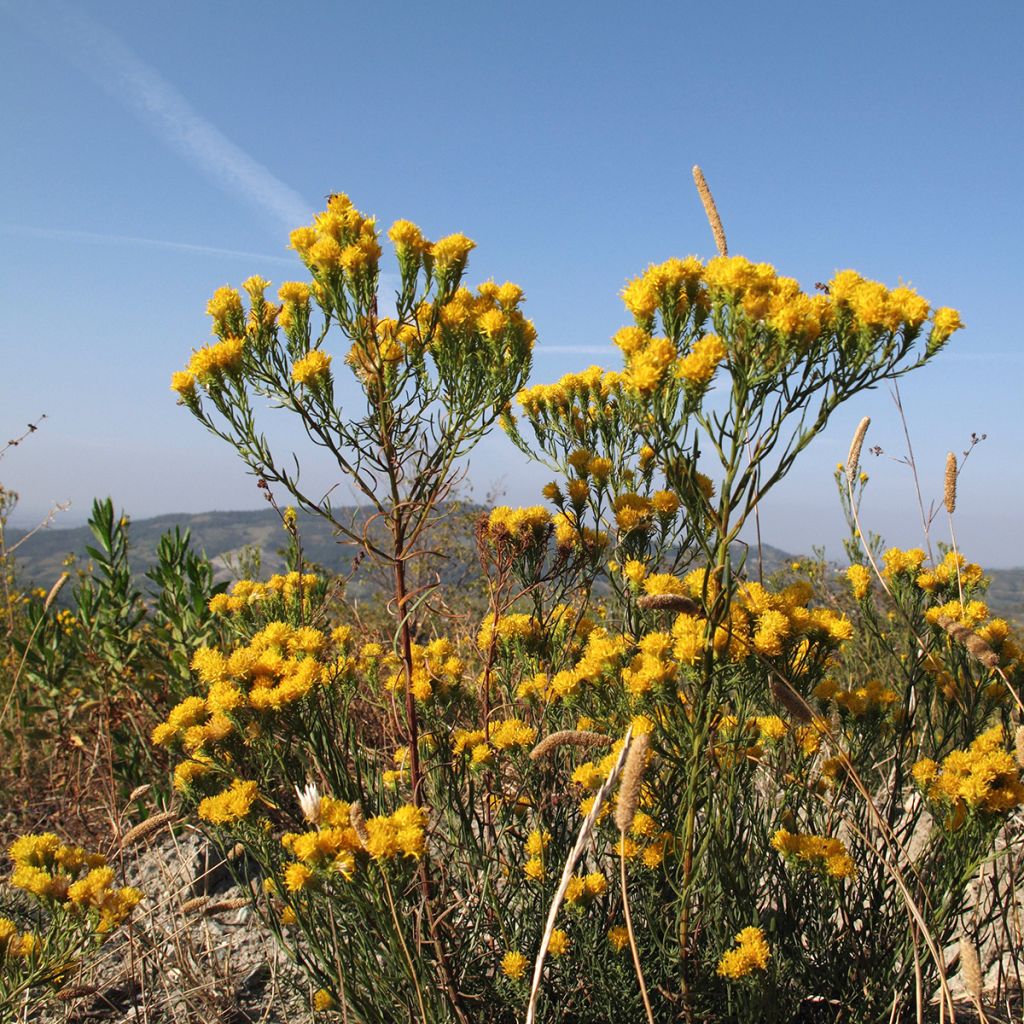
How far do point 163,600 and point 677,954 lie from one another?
343 centimetres

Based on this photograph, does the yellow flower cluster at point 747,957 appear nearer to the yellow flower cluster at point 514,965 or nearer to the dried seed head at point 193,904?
the yellow flower cluster at point 514,965

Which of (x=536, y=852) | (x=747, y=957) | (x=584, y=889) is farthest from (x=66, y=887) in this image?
(x=747, y=957)

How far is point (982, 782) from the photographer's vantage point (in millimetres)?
1828

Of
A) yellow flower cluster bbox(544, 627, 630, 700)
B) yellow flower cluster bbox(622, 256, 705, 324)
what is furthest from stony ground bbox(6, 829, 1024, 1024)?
yellow flower cluster bbox(622, 256, 705, 324)

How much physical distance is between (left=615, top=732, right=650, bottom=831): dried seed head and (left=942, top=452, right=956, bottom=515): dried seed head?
79.7 inches

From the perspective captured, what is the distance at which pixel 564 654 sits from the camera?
2752 mm

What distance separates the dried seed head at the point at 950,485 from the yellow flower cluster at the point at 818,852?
148cm

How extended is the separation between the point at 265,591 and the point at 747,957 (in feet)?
7.07

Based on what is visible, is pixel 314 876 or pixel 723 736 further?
pixel 723 736

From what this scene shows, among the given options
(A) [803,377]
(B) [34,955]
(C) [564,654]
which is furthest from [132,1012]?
(A) [803,377]

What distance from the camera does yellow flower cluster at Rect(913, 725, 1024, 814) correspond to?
1.82m

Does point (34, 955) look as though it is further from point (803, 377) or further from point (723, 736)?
point (803, 377)

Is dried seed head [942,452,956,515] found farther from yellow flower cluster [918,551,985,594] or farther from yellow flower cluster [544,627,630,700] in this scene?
yellow flower cluster [544,627,630,700]

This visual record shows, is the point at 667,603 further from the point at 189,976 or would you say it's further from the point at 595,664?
the point at 189,976
